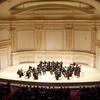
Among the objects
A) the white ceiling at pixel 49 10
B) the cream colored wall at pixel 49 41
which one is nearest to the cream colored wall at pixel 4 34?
the cream colored wall at pixel 49 41

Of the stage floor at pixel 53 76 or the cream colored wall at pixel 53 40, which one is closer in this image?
the stage floor at pixel 53 76

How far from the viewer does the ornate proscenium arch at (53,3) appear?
Result: 54.0 feet

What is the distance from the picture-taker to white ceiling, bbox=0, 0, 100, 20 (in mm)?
16677

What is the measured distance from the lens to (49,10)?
18.9 metres

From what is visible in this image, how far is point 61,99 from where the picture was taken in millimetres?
8906

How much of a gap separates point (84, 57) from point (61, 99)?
10.5m

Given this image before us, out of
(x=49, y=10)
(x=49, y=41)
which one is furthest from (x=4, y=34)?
(x=49, y=10)

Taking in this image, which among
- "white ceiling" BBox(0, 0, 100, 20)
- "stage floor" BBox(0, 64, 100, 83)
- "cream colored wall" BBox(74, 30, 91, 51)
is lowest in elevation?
"stage floor" BBox(0, 64, 100, 83)

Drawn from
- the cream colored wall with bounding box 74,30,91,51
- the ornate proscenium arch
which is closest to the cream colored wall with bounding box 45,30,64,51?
the cream colored wall with bounding box 74,30,91,51

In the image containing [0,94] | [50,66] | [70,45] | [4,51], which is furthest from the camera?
[70,45]

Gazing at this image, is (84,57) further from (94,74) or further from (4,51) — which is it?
(4,51)

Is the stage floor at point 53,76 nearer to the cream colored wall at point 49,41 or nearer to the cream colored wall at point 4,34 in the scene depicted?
the cream colored wall at point 49,41

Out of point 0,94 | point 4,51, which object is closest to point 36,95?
point 0,94

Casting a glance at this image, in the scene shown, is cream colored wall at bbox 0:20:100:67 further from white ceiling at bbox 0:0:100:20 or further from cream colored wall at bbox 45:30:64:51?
white ceiling at bbox 0:0:100:20
